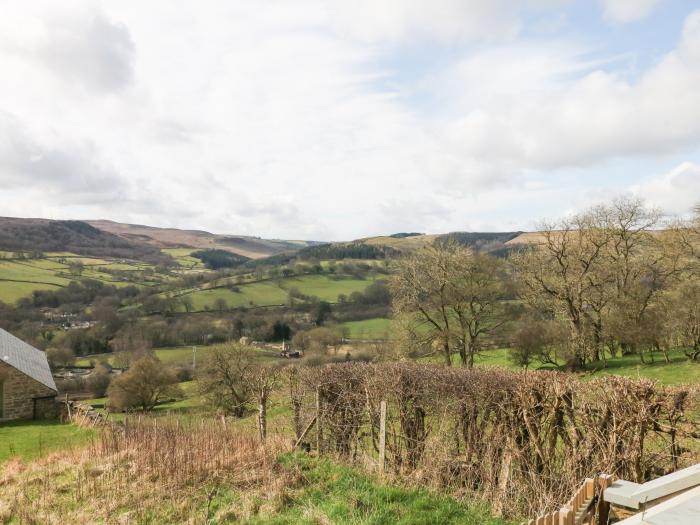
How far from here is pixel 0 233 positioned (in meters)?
127

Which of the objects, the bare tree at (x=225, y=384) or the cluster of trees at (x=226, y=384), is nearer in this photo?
the cluster of trees at (x=226, y=384)

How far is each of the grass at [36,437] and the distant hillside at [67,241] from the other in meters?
113

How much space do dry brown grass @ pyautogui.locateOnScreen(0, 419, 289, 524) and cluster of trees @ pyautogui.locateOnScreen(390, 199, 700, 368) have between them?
2184 cm

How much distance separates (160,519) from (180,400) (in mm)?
39220

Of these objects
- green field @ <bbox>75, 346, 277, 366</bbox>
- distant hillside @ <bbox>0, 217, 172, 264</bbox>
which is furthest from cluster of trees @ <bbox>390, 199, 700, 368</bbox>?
distant hillside @ <bbox>0, 217, 172, 264</bbox>

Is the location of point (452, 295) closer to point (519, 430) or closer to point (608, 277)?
point (608, 277)

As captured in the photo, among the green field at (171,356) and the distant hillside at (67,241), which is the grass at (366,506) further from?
the distant hillside at (67,241)

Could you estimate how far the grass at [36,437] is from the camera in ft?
46.7

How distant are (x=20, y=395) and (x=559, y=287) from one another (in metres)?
32.6

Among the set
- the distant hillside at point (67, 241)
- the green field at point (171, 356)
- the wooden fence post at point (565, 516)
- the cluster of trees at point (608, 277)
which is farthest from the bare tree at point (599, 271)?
the distant hillside at point (67, 241)

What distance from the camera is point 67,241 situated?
464ft

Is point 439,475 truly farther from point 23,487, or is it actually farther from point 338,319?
point 338,319

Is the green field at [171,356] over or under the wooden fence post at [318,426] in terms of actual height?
under

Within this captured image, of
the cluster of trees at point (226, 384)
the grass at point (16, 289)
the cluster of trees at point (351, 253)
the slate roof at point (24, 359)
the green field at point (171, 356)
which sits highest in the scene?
the cluster of trees at point (351, 253)
